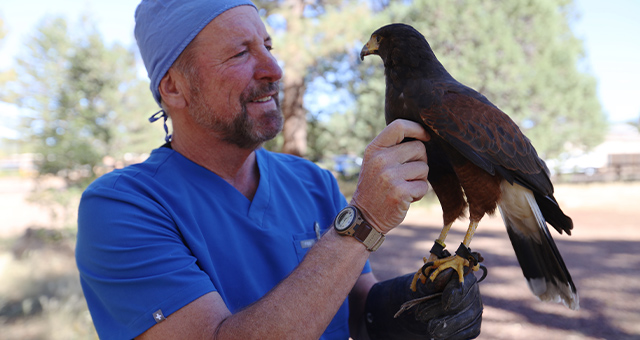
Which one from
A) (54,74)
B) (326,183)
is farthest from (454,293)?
(54,74)

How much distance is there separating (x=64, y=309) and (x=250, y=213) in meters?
3.75

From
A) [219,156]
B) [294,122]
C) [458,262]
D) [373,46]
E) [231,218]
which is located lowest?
[231,218]

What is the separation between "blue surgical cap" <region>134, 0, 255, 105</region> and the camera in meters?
1.76

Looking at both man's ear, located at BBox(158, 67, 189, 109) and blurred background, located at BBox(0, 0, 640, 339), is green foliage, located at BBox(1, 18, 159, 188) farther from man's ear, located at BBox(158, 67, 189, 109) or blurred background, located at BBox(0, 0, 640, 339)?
man's ear, located at BBox(158, 67, 189, 109)

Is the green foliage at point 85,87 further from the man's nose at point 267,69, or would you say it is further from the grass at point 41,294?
the man's nose at point 267,69

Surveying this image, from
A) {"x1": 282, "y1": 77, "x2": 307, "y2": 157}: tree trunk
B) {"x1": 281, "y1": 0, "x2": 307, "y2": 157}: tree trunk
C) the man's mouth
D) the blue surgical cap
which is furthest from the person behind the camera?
{"x1": 282, "y1": 77, "x2": 307, "y2": 157}: tree trunk

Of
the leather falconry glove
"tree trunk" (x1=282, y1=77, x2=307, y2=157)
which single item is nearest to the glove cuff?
the leather falconry glove

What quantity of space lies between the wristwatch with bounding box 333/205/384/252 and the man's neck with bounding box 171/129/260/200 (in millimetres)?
616

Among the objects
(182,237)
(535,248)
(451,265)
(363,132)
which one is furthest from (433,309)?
(363,132)

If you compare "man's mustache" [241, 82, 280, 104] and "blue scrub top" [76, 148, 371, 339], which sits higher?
"man's mustache" [241, 82, 280, 104]

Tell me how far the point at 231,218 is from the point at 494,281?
236 inches

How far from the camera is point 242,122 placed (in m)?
1.80

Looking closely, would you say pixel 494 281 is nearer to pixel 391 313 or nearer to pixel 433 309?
pixel 391 313

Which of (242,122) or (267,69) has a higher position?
(267,69)
